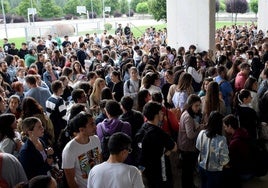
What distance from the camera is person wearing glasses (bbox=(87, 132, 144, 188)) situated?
9.90ft

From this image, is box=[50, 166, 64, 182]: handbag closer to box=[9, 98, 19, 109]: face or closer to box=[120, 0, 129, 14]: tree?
box=[9, 98, 19, 109]: face

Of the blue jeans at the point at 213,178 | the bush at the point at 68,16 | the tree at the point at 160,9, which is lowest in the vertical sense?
the blue jeans at the point at 213,178

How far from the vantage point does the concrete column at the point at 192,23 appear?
1272 cm

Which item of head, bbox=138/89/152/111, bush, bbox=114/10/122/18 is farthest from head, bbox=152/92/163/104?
bush, bbox=114/10/122/18

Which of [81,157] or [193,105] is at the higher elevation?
[193,105]

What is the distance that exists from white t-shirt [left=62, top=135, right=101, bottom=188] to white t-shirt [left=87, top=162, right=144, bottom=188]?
57 centimetres

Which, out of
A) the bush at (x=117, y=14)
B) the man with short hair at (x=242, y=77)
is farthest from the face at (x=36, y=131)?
the bush at (x=117, y=14)

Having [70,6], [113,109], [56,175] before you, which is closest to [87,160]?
[56,175]

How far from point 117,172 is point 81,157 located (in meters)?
0.74

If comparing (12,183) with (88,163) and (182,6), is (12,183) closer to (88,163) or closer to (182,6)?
(88,163)

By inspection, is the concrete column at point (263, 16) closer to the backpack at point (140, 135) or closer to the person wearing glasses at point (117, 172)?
the backpack at point (140, 135)

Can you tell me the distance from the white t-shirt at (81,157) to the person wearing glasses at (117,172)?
0.51 meters

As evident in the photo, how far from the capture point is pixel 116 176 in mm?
3020

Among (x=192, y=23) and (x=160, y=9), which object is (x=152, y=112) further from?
(x=160, y=9)
